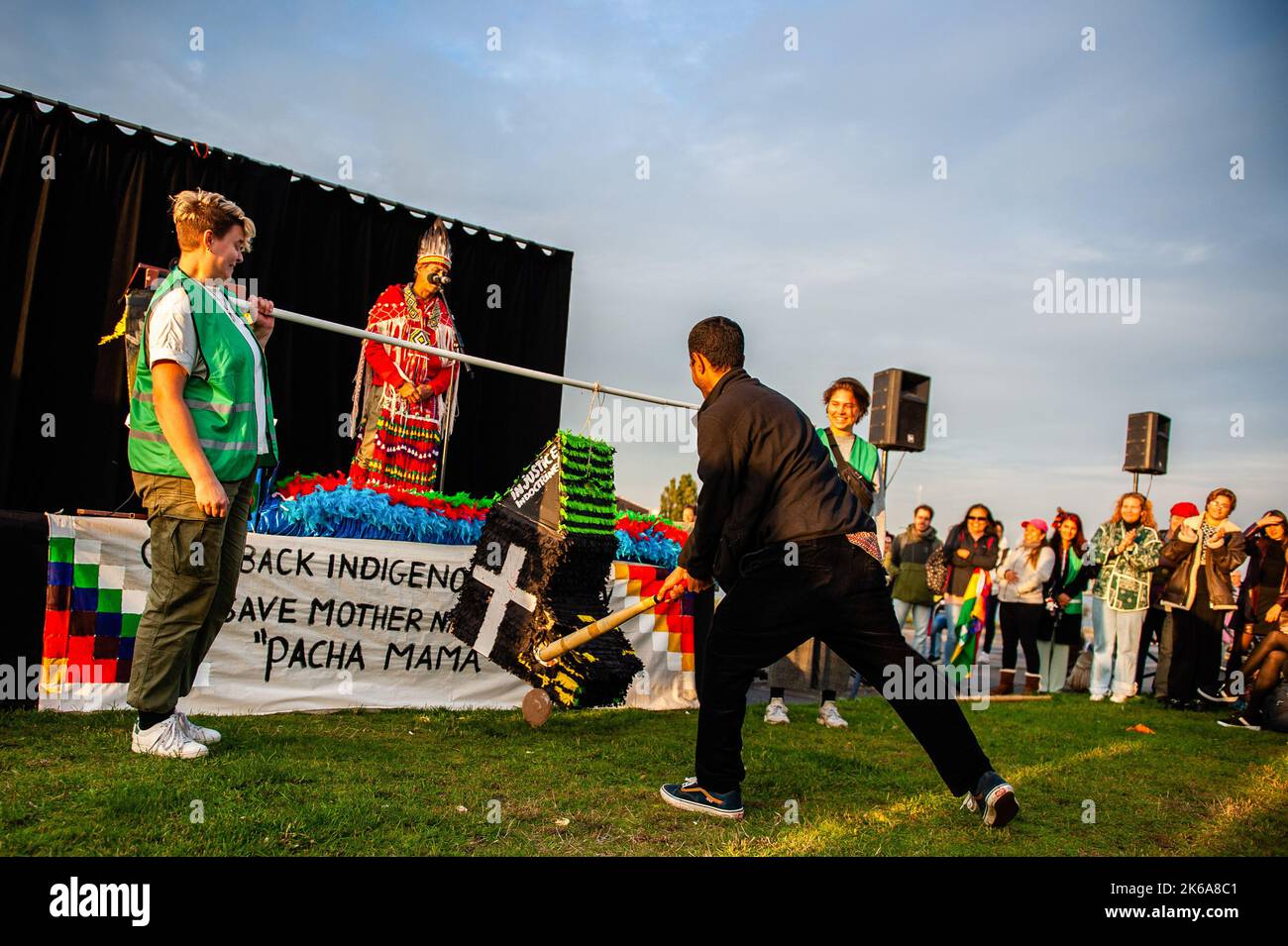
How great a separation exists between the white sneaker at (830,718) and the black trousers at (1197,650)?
169 inches

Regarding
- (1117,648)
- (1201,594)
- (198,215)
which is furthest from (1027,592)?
(198,215)

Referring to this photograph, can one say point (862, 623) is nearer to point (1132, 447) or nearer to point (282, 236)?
point (282, 236)

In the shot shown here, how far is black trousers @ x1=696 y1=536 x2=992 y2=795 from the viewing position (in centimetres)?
324

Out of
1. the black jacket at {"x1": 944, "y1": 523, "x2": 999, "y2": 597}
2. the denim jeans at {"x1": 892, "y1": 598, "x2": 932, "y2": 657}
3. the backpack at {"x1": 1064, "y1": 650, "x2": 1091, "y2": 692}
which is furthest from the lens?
the denim jeans at {"x1": 892, "y1": 598, "x2": 932, "y2": 657}

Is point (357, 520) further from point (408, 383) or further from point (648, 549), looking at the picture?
point (408, 383)

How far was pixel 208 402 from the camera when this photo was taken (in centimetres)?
346

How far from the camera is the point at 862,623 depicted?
3.26 meters

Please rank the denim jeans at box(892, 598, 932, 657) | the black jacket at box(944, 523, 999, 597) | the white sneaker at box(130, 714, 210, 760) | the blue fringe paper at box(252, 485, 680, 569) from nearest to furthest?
the white sneaker at box(130, 714, 210, 760) < the blue fringe paper at box(252, 485, 680, 569) < the black jacket at box(944, 523, 999, 597) < the denim jeans at box(892, 598, 932, 657)

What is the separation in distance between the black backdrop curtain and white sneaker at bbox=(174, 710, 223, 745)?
381 cm

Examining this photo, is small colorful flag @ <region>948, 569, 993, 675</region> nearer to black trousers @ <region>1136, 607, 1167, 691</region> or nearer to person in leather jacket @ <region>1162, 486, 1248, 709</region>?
black trousers @ <region>1136, 607, 1167, 691</region>

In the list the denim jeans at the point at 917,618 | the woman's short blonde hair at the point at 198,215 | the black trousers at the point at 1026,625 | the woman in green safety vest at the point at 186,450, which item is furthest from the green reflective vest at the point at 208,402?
the black trousers at the point at 1026,625

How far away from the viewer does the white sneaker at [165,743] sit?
3.39 meters

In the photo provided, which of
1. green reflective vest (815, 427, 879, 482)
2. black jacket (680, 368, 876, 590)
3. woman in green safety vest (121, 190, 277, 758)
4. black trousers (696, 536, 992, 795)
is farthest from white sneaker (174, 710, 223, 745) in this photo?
green reflective vest (815, 427, 879, 482)
